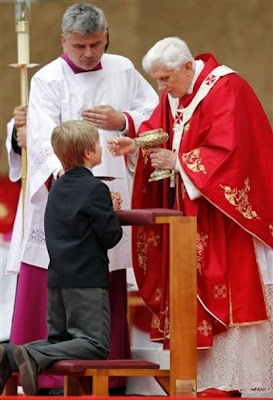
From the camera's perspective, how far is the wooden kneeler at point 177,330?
5891 millimetres

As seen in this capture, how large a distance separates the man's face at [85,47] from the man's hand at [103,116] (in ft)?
0.79

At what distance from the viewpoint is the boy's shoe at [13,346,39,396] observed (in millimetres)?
5844

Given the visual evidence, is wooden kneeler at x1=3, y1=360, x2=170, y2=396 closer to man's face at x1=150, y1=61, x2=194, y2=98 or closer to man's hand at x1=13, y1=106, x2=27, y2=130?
man's face at x1=150, y1=61, x2=194, y2=98

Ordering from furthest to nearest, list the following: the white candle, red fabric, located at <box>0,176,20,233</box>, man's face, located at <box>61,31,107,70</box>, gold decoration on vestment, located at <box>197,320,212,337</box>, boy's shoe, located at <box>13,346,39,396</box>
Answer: red fabric, located at <box>0,176,20,233</box> → the white candle → man's face, located at <box>61,31,107,70</box> → gold decoration on vestment, located at <box>197,320,212,337</box> → boy's shoe, located at <box>13,346,39,396</box>

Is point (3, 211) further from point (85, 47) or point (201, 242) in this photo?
point (201, 242)

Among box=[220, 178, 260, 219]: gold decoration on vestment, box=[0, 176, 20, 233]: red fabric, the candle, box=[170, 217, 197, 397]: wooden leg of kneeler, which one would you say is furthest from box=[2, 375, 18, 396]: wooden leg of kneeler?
box=[0, 176, 20, 233]: red fabric

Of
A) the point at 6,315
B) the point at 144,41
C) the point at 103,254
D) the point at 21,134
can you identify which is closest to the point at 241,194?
the point at 103,254

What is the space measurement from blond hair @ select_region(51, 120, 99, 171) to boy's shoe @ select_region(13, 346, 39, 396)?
844 mm

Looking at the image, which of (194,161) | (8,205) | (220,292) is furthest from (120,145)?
(8,205)

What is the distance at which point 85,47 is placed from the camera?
7.02m

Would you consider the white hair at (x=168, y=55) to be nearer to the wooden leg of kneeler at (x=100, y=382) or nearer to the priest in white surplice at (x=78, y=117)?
the priest in white surplice at (x=78, y=117)

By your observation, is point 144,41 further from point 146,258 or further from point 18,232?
point 146,258

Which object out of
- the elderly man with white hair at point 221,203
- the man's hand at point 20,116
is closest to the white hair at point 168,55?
the elderly man with white hair at point 221,203

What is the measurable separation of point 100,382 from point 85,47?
1848 millimetres
